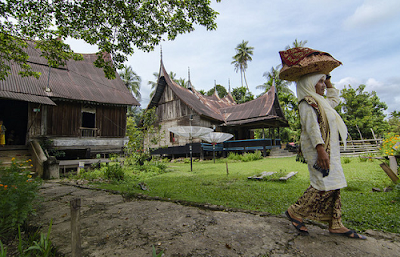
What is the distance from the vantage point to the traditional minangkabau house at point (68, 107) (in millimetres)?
10164

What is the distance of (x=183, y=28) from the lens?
18.1 ft

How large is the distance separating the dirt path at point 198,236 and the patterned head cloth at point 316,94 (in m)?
1.12

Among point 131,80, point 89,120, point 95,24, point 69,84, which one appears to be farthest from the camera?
point 131,80

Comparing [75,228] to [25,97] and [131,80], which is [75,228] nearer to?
[25,97]

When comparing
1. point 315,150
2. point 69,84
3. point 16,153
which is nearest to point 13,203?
point 315,150

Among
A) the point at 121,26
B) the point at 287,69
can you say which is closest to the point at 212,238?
the point at 287,69

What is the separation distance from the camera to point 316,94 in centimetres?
243

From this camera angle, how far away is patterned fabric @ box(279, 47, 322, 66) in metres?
2.41

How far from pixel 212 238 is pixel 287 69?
85.4 inches

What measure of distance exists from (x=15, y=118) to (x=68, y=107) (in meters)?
4.85

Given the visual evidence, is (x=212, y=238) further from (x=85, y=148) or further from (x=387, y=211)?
(x=85, y=148)

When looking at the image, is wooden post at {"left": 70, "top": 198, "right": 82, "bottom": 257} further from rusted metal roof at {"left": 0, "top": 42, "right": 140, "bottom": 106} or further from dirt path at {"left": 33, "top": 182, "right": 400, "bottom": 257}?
rusted metal roof at {"left": 0, "top": 42, "right": 140, "bottom": 106}

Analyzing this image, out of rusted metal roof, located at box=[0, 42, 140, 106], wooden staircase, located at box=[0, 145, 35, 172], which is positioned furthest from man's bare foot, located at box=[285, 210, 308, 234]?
rusted metal roof, located at box=[0, 42, 140, 106]

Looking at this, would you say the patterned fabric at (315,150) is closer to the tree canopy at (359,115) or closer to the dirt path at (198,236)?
the dirt path at (198,236)
